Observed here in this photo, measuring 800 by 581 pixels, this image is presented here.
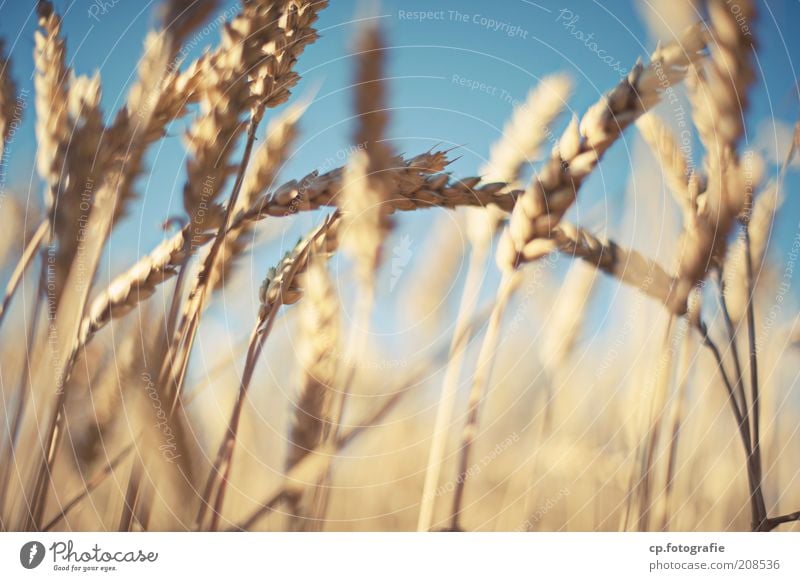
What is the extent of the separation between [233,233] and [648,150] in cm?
57

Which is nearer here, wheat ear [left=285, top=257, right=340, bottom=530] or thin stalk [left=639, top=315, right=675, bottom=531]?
wheat ear [left=285, top=257, right=340, bottom=530]

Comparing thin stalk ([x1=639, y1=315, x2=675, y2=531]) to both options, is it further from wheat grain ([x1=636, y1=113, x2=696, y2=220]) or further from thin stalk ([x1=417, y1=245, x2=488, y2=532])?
thin stalk ([x1=417, y1=245, x2=488, y2=532])

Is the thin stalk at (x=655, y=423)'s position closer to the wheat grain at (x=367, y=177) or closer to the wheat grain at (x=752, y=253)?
the wheat grain at (x=752, y=253)

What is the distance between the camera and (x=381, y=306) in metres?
0.90

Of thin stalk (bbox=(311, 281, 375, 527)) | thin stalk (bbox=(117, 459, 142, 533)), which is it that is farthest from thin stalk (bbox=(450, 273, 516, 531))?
thin stalk (bbox=(117, 459, 142, 533))

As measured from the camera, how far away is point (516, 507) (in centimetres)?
92

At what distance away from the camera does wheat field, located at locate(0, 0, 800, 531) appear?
84 centimetres

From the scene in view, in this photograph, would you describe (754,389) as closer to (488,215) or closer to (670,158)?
(670,158)

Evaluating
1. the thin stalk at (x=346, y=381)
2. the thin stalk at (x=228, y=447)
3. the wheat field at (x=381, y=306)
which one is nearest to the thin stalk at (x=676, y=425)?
the wheat field at (x=381, y=306)

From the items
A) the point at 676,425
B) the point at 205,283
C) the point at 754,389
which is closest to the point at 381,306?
the point at 205,283

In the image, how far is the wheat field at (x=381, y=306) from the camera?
837 mm

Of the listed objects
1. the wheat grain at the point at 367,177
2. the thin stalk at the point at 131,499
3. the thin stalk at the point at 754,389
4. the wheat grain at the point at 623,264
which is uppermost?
the wheat grain at the point at 367,177
